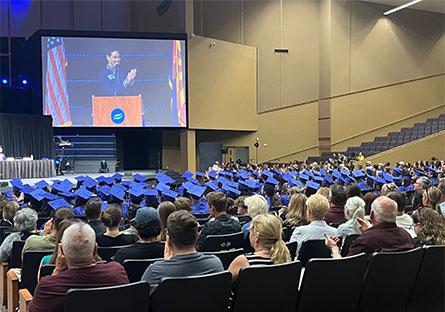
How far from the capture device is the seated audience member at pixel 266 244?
3.00m

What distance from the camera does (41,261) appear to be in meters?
3.66

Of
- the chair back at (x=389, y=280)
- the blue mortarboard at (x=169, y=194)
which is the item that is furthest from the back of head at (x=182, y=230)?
the blue mortarboard at (x=169, y=194)

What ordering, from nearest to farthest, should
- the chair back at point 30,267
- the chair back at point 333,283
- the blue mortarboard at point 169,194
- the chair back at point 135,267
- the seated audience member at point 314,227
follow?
the chair back at point 333,283 < the chair back at point 135,267 < the chair back at point 30,267 < the seated audience member at point 314,227 < the blue mortarboard at point 169,194

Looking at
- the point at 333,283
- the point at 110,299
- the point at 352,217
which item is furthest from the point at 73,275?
the point at 352,217

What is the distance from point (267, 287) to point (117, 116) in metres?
15.9

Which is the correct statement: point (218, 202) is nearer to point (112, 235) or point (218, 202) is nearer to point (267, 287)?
point (112, 235)

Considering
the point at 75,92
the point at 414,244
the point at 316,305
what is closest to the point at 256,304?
the point at 316,305

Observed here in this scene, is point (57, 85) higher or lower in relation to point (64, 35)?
lower

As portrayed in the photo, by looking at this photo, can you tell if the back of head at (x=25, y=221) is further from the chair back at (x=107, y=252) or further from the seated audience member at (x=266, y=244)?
the seated audience member at (x=266, y=244)

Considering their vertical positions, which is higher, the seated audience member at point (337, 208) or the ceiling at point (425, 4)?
the ceiling at point (425, 4)

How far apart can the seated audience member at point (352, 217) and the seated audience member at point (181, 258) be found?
1.82 meters

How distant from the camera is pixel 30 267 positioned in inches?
149

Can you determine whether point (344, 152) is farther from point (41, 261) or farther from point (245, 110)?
point (41, 261)

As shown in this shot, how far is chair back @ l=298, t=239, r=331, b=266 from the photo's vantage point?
391 cm
